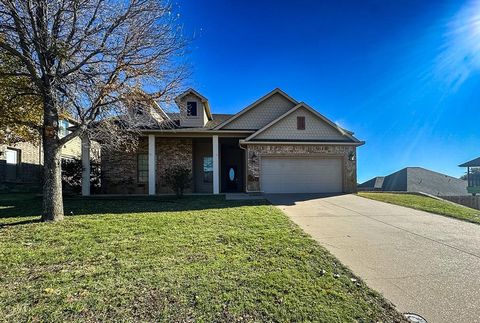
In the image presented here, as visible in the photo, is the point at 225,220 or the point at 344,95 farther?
the point at 344,95

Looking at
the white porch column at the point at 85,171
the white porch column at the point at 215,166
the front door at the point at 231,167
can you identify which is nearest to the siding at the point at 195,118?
the white porch column at the point at 215,166

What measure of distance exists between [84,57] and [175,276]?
22.7 feet

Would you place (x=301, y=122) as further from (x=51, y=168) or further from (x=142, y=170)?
(x=51, y=168)

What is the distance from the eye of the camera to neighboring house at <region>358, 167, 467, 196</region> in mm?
25812

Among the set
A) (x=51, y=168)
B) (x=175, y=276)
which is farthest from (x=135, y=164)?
(x=175, y=276)

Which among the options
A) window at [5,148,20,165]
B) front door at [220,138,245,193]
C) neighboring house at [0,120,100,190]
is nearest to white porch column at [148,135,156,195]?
neighboring house at [0,120,100,190]

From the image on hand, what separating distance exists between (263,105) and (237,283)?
46.6ft

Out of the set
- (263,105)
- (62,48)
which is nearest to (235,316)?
(62,48)

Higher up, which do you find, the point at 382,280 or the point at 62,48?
the point at 62,48

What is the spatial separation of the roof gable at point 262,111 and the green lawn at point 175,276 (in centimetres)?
996

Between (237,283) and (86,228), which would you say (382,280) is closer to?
(237,283)

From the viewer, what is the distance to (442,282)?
405 centimetres

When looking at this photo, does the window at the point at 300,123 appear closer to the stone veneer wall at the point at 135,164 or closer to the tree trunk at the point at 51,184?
the stone veneer wall at the point at 135,164

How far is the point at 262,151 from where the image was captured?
1514 centimetres
